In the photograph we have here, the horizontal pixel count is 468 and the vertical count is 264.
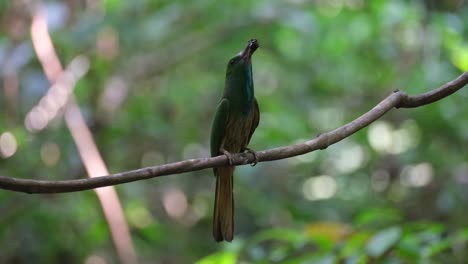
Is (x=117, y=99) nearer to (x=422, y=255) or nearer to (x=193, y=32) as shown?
(x=193, y=32)

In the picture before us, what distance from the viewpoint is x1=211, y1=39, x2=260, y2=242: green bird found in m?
2.32

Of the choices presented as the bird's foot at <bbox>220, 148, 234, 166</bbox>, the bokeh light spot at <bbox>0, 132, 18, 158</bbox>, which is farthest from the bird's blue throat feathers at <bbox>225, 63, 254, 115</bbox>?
the bokeh light spot at <bbox>0, 132, 18, 158</bbox>

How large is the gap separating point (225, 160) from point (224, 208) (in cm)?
56

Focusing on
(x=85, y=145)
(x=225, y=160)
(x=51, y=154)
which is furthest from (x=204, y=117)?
(x=225, y=160)

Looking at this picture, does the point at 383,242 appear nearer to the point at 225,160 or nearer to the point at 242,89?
the point at 242,89

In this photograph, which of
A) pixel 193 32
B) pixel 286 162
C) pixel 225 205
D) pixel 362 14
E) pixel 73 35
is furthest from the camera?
pixel 286 162

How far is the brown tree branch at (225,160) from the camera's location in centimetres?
148

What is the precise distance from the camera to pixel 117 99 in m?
4.85

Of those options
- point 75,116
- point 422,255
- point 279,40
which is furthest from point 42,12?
point 422,255

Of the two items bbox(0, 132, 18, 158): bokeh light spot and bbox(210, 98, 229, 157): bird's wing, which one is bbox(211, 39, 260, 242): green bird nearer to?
bbox(210, 98, 229, 157): bird's wing

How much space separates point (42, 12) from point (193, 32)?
1305 mm

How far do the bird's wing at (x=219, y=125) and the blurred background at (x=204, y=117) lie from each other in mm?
1124

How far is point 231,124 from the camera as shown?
99.0 inches

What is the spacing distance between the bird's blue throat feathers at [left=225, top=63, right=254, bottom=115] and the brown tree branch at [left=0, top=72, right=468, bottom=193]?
0.32 m
